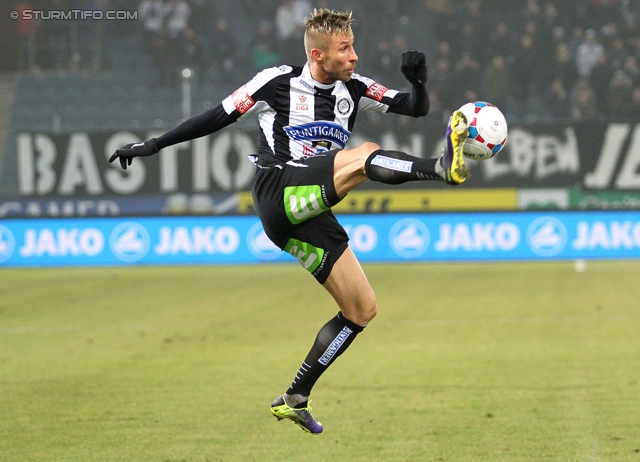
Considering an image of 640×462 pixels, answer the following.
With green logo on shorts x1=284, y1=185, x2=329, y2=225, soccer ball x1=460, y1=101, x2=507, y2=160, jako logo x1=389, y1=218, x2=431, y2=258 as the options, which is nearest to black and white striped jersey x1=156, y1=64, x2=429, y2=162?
green logo on shorts x1=284, y1=185, x2=329, y2=225

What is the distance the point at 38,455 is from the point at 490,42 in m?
17.7

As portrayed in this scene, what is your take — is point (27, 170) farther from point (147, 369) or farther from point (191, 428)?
point (191, 428)

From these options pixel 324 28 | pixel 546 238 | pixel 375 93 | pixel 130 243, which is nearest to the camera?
pixel 324 28

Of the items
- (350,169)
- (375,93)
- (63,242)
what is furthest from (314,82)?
(63,242)

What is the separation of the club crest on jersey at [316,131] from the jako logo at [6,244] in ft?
44.7

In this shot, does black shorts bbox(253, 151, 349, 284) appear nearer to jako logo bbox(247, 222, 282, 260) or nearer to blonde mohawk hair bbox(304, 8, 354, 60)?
blonde mohawk hair bbox(304, 8, 354, 60)

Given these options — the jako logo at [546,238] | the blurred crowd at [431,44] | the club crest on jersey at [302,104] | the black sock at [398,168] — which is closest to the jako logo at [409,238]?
the jako logo at [546,238]

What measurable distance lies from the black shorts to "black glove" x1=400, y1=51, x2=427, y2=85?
62 centimetres

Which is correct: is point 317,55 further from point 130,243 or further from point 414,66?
point 130,243

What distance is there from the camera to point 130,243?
18031mm

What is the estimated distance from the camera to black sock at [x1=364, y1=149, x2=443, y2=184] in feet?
15.7

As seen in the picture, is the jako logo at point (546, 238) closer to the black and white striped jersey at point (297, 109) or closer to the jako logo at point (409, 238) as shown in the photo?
the jako logo at point (409, 238)

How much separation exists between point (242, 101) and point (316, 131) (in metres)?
0.47

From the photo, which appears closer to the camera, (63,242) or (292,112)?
(292,112)
